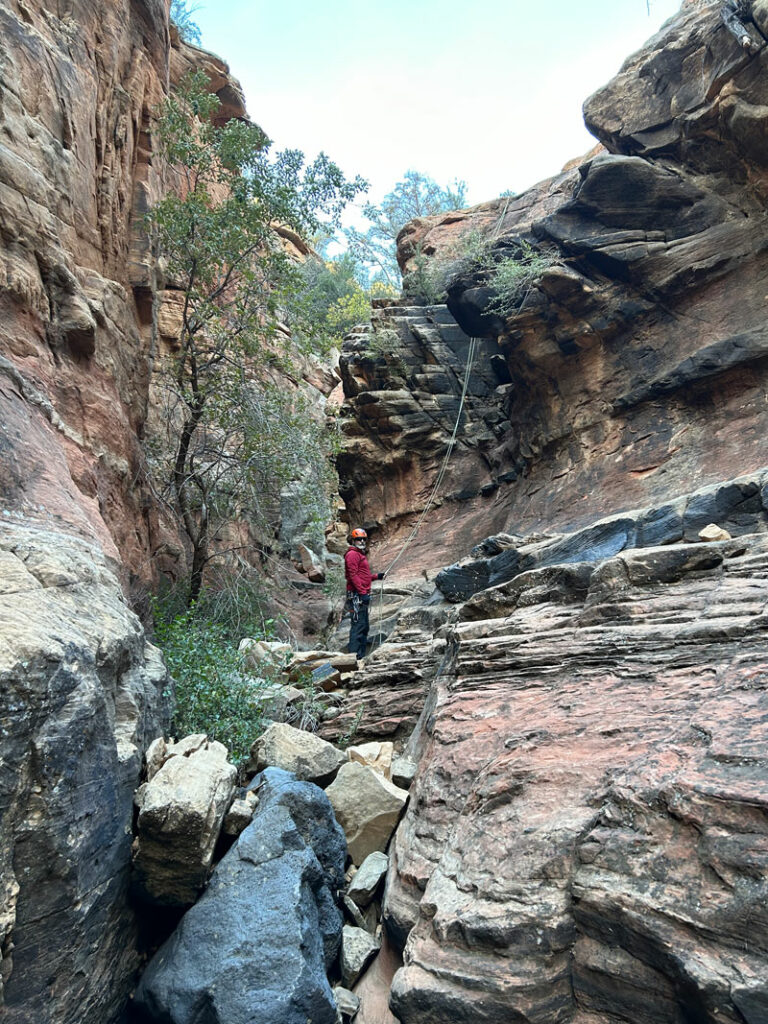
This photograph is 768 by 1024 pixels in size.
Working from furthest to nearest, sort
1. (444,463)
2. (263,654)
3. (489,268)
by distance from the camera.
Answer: (444,463)
(489,268)
(263,654)

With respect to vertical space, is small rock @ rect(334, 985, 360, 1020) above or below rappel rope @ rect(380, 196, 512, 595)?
below

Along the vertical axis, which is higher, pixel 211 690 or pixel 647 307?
pixel 647 307

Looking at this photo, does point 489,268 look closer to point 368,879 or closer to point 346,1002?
point 368,879

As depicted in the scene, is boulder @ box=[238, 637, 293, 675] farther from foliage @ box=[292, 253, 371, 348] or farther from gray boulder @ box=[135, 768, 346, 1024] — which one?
foliage @ box=[292, 253, 371, 348]

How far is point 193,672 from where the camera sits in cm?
697

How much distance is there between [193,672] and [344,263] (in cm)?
2855

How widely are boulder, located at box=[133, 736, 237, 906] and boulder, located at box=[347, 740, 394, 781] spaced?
2.41m

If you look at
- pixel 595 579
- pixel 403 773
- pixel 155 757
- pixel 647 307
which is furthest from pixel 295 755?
pixel 647 307

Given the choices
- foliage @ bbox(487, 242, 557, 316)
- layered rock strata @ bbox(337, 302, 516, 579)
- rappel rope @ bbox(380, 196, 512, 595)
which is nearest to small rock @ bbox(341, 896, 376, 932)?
rappel rope @ bbox(380, 196, 512, 595)

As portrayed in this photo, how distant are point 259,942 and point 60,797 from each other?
1.50 meters

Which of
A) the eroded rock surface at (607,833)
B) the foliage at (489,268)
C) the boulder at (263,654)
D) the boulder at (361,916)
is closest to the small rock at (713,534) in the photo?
the eroded rock surface at (607,833)

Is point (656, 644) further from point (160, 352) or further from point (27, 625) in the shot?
point (160, 352)

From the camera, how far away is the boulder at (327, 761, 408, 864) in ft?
17.4

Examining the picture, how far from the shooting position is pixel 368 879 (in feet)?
16.1
